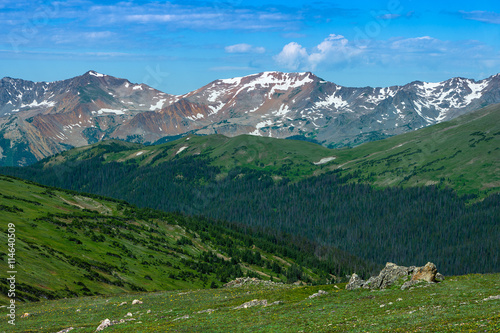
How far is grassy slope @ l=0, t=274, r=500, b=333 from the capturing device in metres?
41.6

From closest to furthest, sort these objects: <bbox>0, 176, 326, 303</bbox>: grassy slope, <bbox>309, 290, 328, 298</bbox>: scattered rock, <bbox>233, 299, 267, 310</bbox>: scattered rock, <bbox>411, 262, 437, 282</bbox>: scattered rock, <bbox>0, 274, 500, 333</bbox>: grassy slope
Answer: <bbox>0, 274, 500, 333</bbox>: grassy slope
<bbox>411, 262, 437, 282</bbox>: scattered rock
<bbox>233, 299, 267, 310</bbox>: scattered rock
<bbox>309, 290, 328, 298</bbox>: scattered rock
<bbox>0, 176, 326, 303</bbox>: grassy slope

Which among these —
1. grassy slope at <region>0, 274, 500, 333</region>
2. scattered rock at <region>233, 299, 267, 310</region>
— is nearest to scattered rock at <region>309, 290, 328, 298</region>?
grassy slope at <region>0, 274, 500, 333</region>

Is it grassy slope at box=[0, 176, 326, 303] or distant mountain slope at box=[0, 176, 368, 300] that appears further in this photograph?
grassy slope at box=[0, 176, 326, 303]

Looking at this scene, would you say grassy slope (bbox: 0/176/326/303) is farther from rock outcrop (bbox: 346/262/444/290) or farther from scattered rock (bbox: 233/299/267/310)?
rock outcrop (bbox: 346/262/444/290)

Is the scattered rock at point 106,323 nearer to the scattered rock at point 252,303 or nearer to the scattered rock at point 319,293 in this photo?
the scattered rock at point 252,303

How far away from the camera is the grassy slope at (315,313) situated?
1638 inches

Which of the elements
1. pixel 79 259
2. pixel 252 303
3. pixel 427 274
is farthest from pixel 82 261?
pixel 427 274

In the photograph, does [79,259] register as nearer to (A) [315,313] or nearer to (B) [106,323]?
(B) [106,323]

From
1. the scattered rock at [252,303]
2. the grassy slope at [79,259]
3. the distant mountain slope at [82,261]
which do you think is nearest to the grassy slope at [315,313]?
the scattered rock at [252,303]

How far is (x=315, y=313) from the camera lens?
53.0 metres

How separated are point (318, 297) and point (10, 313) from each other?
47505 mm

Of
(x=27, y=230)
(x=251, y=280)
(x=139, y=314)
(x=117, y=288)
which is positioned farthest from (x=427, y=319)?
(x=27, y=230)

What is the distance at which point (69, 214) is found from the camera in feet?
645

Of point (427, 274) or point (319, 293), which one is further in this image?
point (319, 293)
